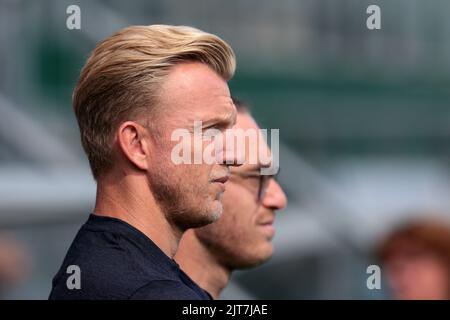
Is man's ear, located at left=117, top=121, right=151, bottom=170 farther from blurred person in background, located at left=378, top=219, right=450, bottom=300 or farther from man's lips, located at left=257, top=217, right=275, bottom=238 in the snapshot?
blurred person in background, located at left=378, top=219, right=450, bottom=300

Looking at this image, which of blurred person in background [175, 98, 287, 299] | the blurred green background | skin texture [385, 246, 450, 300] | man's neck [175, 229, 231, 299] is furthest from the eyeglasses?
the blurred green background

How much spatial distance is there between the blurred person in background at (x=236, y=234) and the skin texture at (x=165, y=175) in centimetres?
52

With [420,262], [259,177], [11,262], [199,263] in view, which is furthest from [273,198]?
[11,262]

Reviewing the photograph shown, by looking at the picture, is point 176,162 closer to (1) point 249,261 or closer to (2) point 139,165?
(2) point 139,165

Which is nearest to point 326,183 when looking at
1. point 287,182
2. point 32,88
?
point 287,182

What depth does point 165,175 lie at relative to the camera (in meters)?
1.17

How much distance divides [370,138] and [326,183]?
3.62 ft

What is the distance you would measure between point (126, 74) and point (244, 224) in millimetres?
656

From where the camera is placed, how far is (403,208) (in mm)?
4883

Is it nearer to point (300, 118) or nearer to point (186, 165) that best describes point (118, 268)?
point (186, 165)

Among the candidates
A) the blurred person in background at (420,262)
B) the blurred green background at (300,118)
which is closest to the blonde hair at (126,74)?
the blurred person in background at (420,262)

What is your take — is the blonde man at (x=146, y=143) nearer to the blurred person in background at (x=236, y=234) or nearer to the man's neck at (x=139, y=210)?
the man's neck at (x=139, y=210)

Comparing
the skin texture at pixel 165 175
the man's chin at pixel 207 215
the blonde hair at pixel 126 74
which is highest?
the blonde hair at pixel 126 74

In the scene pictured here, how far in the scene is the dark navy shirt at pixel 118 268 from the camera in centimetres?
107
